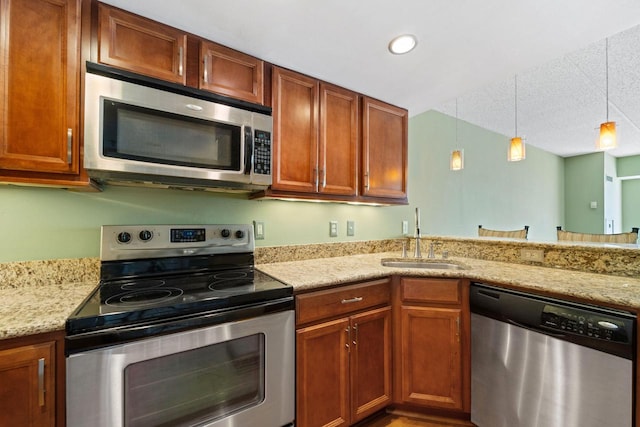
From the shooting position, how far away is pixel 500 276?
153 centimetres

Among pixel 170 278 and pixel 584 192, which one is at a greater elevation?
pixel 584 192

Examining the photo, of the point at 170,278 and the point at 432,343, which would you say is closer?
the point at 170,278

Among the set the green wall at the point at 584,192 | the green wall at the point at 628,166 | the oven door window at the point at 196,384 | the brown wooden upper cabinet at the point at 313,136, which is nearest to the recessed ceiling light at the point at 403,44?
the brown wooden upper cabinet at the point at 313,136

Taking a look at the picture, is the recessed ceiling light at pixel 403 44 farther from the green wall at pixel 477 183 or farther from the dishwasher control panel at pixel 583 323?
the dishwasher control panel at pixel 583 323

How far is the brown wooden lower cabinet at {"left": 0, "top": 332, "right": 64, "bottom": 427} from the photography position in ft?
2.74

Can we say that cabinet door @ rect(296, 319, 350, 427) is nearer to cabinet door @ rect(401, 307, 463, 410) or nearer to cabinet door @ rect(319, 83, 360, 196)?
cabinet door @ rect(401, 307, 463, 410)

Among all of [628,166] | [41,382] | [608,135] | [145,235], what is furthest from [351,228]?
[628,166]

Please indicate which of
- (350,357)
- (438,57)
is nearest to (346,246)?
(350,357)

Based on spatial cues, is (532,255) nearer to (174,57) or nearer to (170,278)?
(170,278)

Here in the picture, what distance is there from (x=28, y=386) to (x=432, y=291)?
5.77 feet

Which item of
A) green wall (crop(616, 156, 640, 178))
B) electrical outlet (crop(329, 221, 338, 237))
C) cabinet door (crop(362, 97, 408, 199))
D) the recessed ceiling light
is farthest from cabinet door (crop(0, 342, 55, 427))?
green wall (crop(616, 156, 640, 178))

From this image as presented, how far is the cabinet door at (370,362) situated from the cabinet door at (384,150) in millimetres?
889

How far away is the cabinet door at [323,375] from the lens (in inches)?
53.6

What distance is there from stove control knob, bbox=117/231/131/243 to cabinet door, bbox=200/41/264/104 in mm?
849
